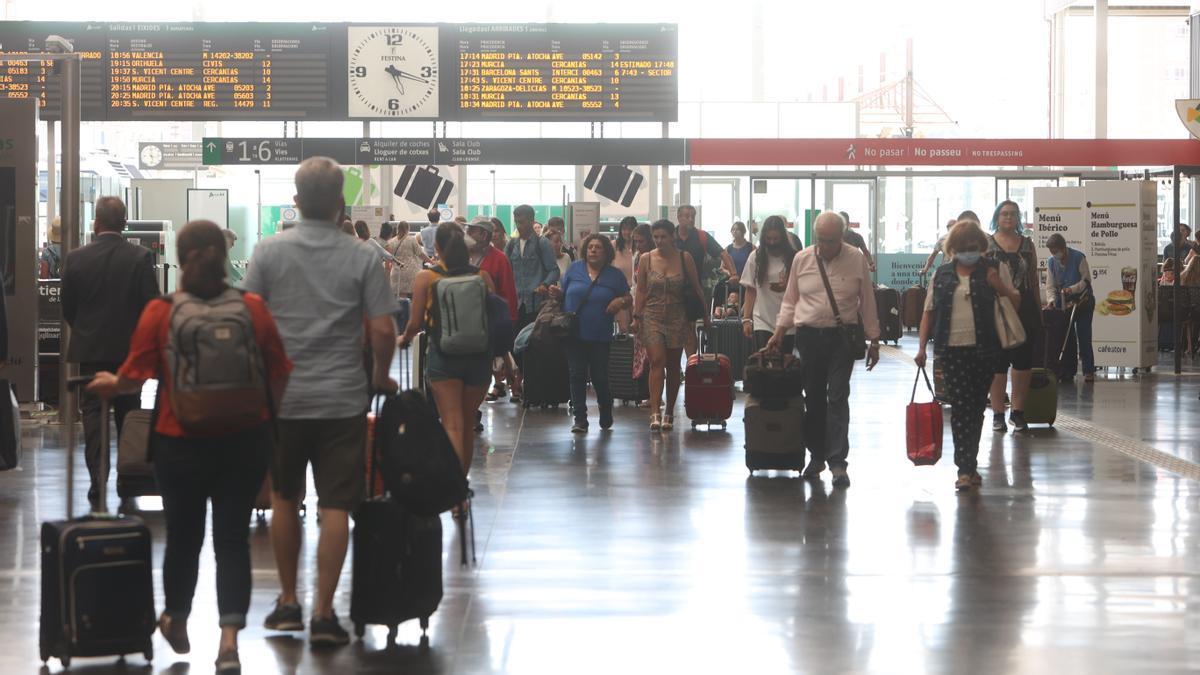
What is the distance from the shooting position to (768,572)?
6.78m

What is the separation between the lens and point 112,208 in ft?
26.8

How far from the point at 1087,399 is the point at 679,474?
6.29 metres

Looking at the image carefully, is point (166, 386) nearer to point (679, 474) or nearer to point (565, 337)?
point (679, 474)

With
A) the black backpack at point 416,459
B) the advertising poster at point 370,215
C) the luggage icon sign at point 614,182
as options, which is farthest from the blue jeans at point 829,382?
the advertising poster at point 370,215

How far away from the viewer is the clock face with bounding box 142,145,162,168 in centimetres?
3550

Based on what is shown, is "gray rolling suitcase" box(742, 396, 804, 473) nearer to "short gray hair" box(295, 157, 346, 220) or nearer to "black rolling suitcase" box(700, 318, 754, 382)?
"short gray hair" box(295, 157, 346, 220)

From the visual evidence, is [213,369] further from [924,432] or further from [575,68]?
[575,68]

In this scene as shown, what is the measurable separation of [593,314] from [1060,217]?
7.64 metres

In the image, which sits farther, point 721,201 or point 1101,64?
point 1101,64

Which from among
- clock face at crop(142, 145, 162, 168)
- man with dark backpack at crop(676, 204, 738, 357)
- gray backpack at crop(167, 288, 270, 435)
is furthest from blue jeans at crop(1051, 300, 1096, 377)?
clock face at crop(142, 145, 162, 168)

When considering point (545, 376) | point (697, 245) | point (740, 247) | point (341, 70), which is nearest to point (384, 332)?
point (545, 376)

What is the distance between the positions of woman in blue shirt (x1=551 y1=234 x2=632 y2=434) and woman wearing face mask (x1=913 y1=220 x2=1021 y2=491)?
3.40 m

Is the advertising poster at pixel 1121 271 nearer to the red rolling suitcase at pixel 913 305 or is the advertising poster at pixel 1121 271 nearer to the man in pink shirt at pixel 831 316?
the red rolling suitcase at pixel 913 305

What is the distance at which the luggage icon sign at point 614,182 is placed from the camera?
19844 mm
